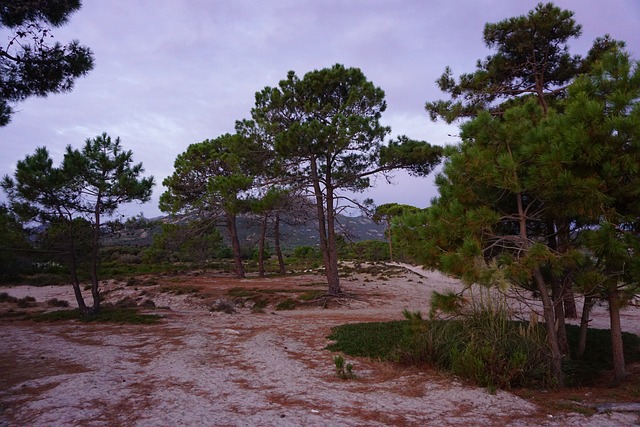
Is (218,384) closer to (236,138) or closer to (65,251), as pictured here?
(65,251)

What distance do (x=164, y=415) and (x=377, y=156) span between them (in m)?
12.2

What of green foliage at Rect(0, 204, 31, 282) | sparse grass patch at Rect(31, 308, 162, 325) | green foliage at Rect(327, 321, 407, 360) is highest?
green foliage at Rect(0, 204, 31, 282)

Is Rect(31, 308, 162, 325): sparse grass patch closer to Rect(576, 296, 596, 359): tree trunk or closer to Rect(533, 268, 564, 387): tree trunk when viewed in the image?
Rect(533, 268, 564, 387): tree trunk

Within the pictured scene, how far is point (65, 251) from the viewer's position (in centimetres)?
1152

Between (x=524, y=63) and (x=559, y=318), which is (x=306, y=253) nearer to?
(x=524, y=63)

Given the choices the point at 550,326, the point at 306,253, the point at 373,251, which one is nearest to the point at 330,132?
the point at 550,326

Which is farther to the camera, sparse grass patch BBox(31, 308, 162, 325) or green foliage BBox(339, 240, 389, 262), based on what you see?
green foliage BBox(339, 240, 389, 262)

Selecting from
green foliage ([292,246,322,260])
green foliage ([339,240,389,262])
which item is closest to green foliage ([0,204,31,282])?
green foliage ([339,240,389,262])

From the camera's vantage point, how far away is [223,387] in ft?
16.6

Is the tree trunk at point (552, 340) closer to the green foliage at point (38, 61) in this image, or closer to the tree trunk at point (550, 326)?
the tree trunk at point (550, 326)

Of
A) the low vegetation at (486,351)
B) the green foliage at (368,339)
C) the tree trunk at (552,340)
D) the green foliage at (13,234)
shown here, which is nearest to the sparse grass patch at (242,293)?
the green foliage at (13,234)

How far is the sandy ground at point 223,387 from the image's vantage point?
3.94 metres

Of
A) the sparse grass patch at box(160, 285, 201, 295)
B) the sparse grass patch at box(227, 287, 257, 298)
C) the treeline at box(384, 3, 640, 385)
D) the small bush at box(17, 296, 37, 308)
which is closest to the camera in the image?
the treeline at box(384, 3, 640, 385)

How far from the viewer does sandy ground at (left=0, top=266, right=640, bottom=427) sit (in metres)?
3.94
